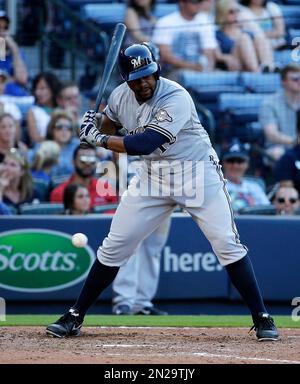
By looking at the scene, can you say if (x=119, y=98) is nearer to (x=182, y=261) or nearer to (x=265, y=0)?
(x=182, y=261)

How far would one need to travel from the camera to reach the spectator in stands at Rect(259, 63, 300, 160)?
37.5 feet

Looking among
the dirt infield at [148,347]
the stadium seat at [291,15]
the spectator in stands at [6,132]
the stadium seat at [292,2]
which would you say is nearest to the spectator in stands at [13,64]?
the spectator in stands at [6,132]

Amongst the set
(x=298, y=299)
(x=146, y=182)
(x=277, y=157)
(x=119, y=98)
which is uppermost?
(x=119, y=98)

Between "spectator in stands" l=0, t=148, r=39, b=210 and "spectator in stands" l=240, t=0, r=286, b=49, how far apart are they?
3.85m

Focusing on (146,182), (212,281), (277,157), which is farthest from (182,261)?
(146,182)

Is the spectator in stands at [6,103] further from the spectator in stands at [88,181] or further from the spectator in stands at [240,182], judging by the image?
the spectator in stands at [240,182]

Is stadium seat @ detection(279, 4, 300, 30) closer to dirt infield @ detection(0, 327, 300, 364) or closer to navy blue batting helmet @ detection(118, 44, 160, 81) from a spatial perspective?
dirt infield @ detection(0, 327, 300, 364)

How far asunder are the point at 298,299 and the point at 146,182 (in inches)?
140

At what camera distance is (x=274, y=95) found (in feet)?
37.9

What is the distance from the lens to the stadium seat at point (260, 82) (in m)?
12.0

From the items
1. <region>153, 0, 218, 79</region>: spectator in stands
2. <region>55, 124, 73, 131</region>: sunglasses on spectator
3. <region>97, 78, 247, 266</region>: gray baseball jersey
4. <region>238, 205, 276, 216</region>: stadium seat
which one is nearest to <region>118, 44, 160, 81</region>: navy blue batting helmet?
<region>97, 78, 247, 266</region>: gray baseball jersey

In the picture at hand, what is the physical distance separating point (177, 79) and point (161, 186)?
567 cm
